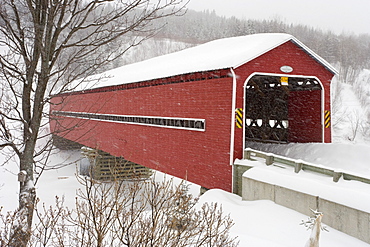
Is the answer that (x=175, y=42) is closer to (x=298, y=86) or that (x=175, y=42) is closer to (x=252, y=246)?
(x=298, y=86)

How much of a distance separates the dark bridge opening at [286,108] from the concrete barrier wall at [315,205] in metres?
3.33

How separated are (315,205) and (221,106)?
3.46 m

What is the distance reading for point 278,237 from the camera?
524 centimetres

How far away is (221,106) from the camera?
843 cm

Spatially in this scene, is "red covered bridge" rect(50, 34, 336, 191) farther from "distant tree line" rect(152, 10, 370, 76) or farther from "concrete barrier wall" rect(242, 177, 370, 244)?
"distant tree line" rect(152, 10, 370, 76)

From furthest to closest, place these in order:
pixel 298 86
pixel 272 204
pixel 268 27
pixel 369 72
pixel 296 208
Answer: pixel 268 27 → pixel 369 72 → pixel 298 86 → pixel 272 204 → pixel 296 208

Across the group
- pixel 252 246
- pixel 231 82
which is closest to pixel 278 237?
pixel 252 246

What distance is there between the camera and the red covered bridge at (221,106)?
827 centimetres

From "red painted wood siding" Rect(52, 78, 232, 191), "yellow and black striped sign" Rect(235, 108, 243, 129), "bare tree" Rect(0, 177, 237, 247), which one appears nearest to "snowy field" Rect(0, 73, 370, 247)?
→ "bare tree" Rect(0, 177, 237, 247)

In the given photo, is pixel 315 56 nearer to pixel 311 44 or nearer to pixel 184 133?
pixel 184 133

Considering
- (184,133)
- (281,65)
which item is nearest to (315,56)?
(281,65)

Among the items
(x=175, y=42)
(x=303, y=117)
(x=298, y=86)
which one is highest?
(x=175, y=42)

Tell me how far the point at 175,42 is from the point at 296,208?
2857 inches

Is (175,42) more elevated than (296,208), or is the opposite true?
(175,42)
